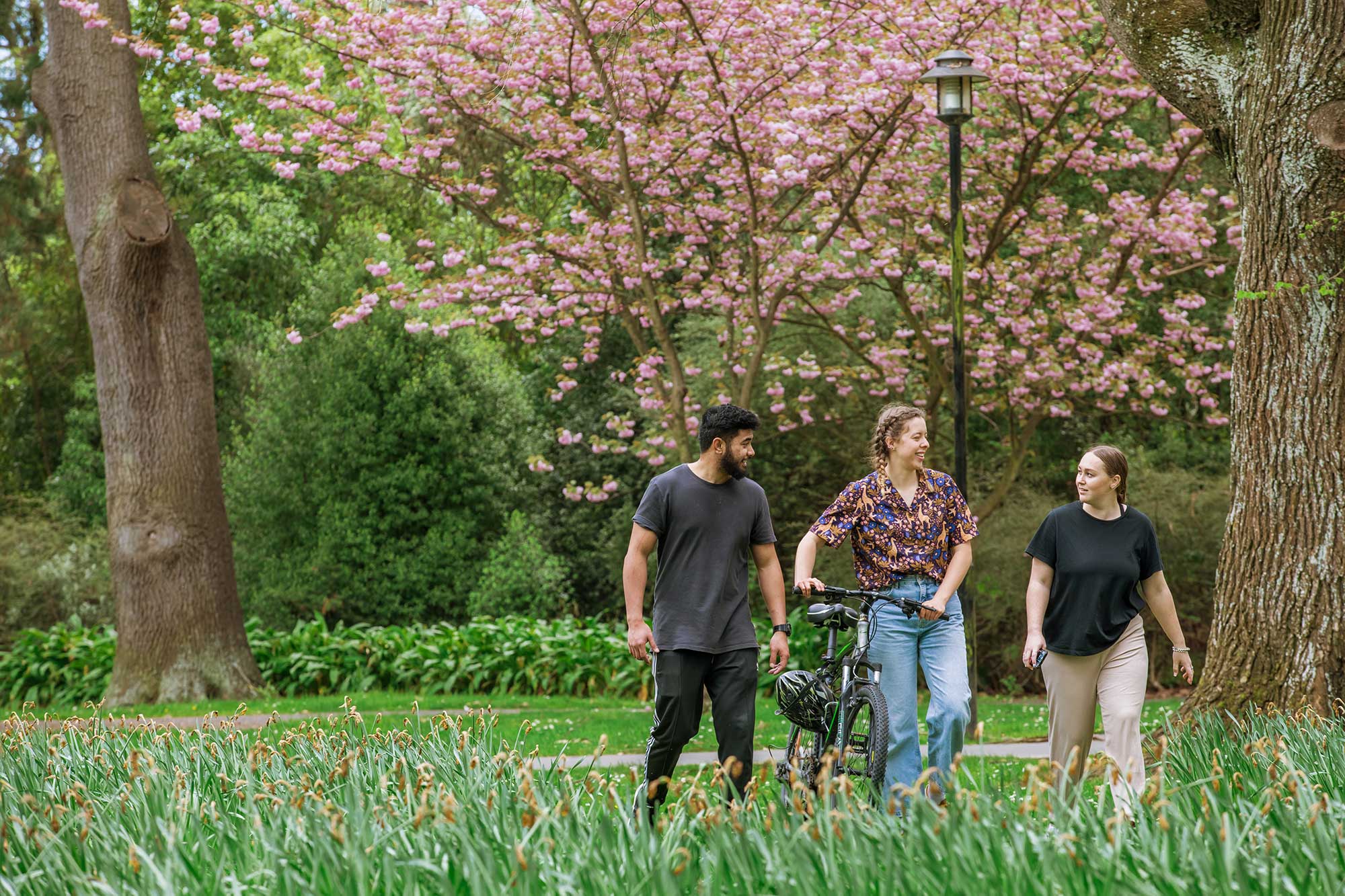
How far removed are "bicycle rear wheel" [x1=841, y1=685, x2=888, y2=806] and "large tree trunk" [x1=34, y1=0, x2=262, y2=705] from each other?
28.4ft

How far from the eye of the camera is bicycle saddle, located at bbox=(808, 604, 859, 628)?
226 inches

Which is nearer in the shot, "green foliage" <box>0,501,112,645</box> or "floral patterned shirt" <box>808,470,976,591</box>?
"floral patterned shirt" <box>808,470,976,591</box>

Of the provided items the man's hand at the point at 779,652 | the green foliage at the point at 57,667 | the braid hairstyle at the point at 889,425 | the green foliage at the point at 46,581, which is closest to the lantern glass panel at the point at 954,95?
the braid hairstyle at the point at 889,425

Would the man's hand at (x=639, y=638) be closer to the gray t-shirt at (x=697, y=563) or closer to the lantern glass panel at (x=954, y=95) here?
the gray t-shirt at (x=697, y=563)

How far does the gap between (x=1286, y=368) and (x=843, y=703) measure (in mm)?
2852

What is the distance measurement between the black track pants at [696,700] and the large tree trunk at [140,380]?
27.7 feet

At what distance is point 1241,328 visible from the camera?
270 inches

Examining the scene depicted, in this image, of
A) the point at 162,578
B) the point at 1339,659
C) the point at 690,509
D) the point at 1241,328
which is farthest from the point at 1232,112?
the point at 162,578

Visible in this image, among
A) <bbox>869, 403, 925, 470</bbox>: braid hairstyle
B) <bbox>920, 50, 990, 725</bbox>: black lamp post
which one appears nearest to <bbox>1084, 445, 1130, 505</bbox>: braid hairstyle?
<bbox>869, 403, 925, 470</bbox>: braid hairstyle

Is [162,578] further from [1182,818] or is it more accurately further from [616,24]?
[1182,818]

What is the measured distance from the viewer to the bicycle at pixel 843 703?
5.56 metres

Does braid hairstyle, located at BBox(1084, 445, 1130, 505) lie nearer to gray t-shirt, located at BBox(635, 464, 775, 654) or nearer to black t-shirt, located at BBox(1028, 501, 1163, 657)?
black t-shirt, located at BBox(1028, 501, 1163, 657)

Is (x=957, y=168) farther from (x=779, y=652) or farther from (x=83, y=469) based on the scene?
(x=83, y=469)

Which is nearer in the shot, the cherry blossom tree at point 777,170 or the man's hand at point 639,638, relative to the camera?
the man's hand at point 639,638
